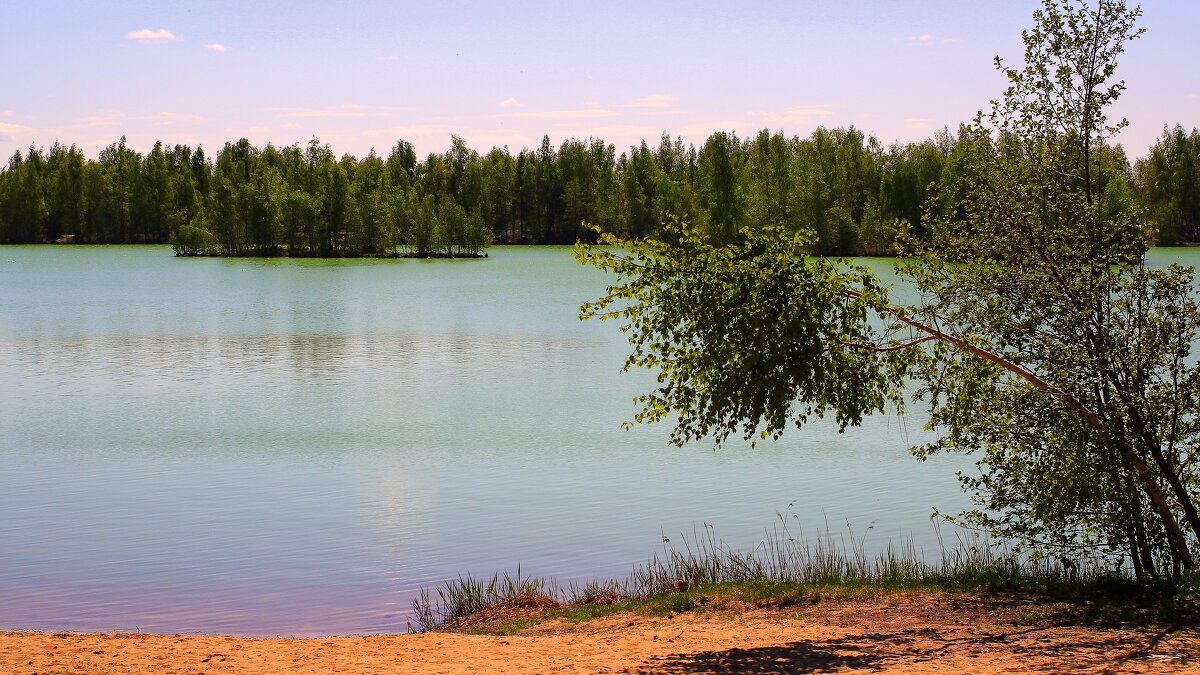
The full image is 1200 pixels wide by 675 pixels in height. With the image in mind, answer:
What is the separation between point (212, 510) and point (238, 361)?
2001 centimetres

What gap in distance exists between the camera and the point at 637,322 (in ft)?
32.3

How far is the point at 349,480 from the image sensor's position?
59.8 feet

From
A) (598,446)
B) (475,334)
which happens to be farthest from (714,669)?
(475,334)

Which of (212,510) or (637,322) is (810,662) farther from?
(212,510)

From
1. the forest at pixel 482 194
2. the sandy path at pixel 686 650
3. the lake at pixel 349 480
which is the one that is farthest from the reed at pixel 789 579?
the forest at pixel 482 194

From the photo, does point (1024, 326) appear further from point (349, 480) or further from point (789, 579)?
point (349, 480)

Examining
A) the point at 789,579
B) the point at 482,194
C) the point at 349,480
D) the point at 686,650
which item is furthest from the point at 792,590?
the point at 482,194

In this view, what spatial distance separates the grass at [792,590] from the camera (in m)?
9.98

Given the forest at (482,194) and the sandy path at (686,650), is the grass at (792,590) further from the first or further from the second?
the forest at (482,194)

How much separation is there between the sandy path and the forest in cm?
5695

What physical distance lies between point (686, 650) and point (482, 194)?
480 ft

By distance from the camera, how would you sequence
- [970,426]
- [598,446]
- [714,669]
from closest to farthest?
[714,669], [970,426], [598,446]

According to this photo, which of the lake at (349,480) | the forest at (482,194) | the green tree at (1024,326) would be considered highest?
the forest at (482,194)

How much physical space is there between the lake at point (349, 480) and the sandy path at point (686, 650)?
197cm
